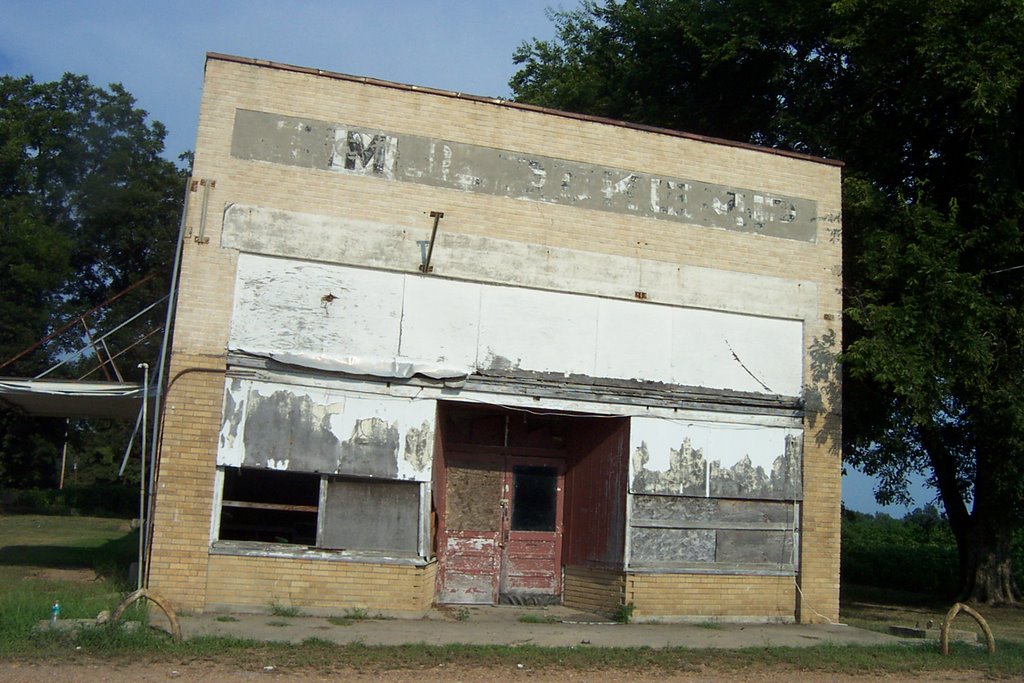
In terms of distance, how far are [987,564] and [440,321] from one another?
13674 mm

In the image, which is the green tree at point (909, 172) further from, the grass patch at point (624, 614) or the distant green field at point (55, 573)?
the distant green field at point (55, 573)

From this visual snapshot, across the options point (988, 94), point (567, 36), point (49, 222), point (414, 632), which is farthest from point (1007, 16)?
point (49, 222)

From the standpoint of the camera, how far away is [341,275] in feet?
40.8

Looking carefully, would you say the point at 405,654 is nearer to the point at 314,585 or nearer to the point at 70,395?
the point at 314,585

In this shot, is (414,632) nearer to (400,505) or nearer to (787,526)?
(400,505)

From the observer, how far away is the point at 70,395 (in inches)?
533

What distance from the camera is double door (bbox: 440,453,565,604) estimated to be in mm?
13859

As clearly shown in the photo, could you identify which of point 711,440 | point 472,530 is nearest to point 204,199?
point 472,530

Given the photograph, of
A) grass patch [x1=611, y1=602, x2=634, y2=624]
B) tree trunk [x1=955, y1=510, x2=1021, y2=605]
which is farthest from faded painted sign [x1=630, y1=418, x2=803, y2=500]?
tree trunk [x1=955, y1=510, x2=1021, y2=605]

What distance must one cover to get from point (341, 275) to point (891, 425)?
1105 centimetres

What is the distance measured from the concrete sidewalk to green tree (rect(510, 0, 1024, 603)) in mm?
3914

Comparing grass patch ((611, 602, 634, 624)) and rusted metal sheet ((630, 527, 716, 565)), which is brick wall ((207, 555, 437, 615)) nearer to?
grass patch ((611, 602, 634, 624))

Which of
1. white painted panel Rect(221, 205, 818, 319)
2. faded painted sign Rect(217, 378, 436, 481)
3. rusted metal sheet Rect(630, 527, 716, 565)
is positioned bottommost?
rusted metal sheet Rect(630, 527, 716, 565)

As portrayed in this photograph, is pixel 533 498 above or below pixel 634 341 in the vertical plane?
below
